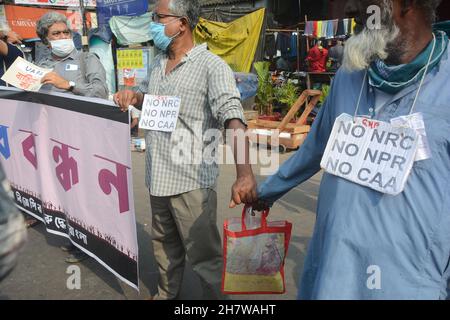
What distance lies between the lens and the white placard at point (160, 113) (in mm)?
2305

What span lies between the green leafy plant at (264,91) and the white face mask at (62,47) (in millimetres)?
6340

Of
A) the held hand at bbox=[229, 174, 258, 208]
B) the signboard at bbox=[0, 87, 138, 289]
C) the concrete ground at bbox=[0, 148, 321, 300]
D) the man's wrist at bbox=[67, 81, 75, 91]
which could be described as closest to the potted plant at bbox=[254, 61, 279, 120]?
the concrete ground at bbox=[0, 148, 321, 300]

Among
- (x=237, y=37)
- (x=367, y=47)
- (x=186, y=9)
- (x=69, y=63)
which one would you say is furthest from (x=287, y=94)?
(x=367, y=47)

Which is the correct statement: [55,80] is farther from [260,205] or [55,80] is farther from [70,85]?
[260,205]

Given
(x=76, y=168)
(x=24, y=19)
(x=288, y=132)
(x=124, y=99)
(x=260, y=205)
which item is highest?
(x=24, y=19)

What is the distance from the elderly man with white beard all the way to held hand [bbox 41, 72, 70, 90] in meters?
2.24

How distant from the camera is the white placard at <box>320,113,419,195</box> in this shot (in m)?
1.34

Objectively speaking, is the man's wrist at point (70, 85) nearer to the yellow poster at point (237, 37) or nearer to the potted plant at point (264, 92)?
the potted plant at point (264, 92)

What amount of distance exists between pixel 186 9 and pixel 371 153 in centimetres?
148

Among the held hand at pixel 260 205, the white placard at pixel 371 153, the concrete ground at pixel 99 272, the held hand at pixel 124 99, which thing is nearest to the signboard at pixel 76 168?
A: the held hand at pixel 124 99

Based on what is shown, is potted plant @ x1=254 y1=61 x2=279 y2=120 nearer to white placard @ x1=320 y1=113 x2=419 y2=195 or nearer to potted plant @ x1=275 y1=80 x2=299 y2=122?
potted plant @ x1=275 y1=80 x2=299 y2=122

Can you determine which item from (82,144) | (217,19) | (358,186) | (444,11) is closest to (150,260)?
(82,144)

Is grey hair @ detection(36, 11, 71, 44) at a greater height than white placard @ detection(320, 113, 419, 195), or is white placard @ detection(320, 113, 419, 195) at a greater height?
grey hair @ detection(36, 11, 71, 44)

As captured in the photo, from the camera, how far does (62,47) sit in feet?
10.8
